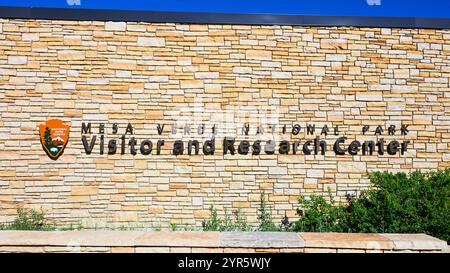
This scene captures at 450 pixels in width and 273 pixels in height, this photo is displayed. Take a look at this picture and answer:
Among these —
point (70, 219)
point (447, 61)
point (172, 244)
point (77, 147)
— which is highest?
point (447, 61)

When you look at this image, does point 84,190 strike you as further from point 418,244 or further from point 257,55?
point 418,244

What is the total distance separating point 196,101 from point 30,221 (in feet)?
12.8

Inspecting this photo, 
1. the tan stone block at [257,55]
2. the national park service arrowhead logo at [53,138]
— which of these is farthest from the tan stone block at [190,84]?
the national park service arrowhead logo at [53,138]

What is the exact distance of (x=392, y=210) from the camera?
542 cm

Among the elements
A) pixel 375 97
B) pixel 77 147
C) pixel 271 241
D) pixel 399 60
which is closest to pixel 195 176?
pixel 77 147

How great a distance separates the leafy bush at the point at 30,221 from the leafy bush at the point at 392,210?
4777mm

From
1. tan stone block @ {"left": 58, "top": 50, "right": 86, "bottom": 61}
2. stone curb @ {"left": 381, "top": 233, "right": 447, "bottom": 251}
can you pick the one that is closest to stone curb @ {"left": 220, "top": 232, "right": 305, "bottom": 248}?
stone curb @ {"left": 381, "top": 233, "right": 447, "bottom": 251}

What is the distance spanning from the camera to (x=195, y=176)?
22.7ft

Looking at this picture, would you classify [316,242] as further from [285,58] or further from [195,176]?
[285,58]

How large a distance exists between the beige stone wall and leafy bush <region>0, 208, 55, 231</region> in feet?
0.53

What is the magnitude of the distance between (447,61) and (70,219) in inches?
327

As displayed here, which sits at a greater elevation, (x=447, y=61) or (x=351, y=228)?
(x=447, y=61)

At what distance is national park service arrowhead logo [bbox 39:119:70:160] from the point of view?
676 cm

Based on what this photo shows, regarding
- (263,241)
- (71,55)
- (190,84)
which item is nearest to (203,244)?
(263,241)
